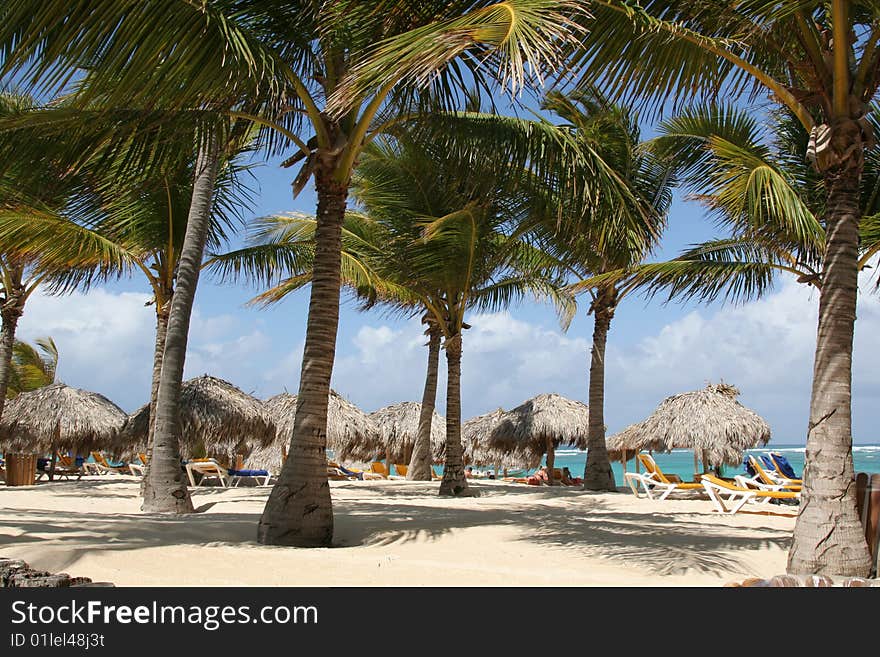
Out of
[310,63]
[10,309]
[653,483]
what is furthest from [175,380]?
[653,483]

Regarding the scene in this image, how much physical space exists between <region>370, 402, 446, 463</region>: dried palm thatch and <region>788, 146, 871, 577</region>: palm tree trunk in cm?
1899

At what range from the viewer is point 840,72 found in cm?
542

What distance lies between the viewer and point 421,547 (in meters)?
6.38

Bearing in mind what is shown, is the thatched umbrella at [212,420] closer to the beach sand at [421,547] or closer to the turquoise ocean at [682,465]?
the beach sand at [421,547]

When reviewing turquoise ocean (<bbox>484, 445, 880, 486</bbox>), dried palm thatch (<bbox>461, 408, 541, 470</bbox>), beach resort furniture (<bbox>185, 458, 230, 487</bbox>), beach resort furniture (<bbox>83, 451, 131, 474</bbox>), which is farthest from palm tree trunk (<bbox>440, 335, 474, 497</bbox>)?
turquoise ocean (<bbox>484, 445, 880, 486</bbox>)

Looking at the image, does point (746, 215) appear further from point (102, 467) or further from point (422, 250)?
point (102, 467)

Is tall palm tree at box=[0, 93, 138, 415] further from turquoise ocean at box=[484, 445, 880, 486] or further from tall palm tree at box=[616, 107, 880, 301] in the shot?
turquoise ocean at box=[484, 445, 880, 486]

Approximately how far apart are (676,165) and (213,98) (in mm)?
6360

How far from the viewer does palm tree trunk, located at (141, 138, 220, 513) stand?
9.12m

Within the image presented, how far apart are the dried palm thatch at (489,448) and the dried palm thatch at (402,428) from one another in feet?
2.86

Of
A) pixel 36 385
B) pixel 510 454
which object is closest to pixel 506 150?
pixel 510 454

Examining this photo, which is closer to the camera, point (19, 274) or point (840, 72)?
point (840, 72)

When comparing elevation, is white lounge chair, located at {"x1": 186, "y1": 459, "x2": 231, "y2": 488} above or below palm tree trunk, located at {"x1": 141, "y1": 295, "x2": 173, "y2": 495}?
below
